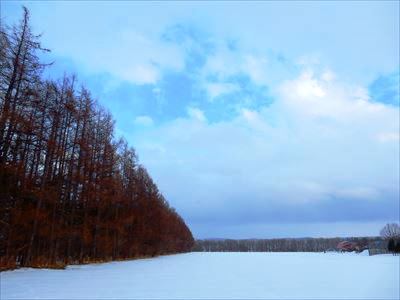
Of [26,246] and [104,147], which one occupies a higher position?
[104,147]

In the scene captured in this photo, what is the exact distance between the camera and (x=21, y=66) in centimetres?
2248

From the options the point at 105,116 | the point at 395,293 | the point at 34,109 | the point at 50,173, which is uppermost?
the point at 105,116

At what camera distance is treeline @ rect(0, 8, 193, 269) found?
2141cm

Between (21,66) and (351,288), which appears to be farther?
(21,66)

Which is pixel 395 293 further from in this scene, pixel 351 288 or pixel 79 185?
pixel 79 185

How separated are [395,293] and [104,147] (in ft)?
90.7

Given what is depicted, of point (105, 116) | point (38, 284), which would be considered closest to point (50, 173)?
point (105, 116)

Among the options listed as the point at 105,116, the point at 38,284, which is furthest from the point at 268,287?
the point at 105,116

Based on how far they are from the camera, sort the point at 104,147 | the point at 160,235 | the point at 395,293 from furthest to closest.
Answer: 1. the point at 160,235
2. the point at 104,147
3. the point at 395,293

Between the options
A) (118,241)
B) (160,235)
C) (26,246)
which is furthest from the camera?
(160,235)

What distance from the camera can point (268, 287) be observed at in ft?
49.4

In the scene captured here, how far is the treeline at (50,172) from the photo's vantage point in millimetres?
21406

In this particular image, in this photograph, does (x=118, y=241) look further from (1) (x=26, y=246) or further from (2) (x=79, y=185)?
(1) (x=26, y=246)

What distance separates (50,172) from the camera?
28562 millimetres
